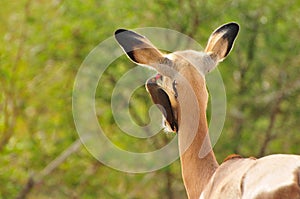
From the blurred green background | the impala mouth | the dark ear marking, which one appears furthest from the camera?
the blurred green background

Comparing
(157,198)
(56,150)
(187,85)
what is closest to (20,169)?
(56,150)

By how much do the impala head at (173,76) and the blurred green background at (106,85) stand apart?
437cm

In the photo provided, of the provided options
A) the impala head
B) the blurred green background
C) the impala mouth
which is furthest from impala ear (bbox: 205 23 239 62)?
the blurred green background

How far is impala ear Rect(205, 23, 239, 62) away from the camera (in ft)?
20.3

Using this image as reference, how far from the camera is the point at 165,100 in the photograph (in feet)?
19.4

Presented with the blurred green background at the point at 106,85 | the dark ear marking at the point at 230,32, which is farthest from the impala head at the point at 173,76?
the blurred green background at the point at 106,85

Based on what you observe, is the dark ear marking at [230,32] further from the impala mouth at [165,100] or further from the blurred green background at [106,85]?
the blurred green background at [106,85]

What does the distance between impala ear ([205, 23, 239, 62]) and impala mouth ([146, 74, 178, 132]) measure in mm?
443

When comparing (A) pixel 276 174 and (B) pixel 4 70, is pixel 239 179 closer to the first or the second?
(A) pixel 276 174

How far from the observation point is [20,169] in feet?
35.8

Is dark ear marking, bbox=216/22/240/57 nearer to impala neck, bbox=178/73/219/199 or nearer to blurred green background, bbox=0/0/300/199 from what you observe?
impala neck, bbox=178/73/219/199

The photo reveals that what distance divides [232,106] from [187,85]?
574cm

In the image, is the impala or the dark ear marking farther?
the dark ear marking

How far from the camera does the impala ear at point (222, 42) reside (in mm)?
6195
